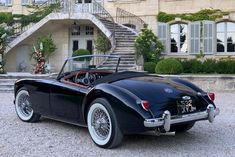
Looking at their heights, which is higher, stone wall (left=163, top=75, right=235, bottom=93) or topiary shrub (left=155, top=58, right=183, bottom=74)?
topiary shrub (left=155, top=58, right=183, bottom=74)

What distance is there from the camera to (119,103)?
538 centimetres

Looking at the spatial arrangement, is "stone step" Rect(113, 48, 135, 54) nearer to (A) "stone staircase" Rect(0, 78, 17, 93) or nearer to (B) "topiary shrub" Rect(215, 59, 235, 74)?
(B) "topiary shrub" Rect(215, 59, 235, 74)

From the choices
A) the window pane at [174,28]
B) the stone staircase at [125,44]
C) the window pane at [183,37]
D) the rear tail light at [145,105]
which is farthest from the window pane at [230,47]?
the rear tail light at [145,105]

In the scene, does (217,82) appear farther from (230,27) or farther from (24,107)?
(24,107)

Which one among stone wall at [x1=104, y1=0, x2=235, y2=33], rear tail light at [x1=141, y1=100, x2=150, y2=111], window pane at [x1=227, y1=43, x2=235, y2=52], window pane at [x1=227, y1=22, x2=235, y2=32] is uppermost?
stone wall at [x1=104, y1=0, x2=235, y2=33]

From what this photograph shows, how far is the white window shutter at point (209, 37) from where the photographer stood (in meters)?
20.1

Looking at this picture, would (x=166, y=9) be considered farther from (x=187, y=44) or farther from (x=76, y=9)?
(x=76, y=9)

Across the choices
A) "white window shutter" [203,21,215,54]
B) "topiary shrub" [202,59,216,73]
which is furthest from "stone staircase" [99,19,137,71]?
"white window shutter" [203,21,215,54]

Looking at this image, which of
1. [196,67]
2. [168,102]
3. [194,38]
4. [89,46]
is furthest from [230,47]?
[168,102]

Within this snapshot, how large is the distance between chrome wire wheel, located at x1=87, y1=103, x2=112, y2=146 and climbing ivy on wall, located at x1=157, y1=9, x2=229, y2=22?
1569 cm

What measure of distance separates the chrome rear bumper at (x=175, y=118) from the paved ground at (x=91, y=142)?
407 millimetres

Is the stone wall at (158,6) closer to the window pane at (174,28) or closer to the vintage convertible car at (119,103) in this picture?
the window pane at (174,28)

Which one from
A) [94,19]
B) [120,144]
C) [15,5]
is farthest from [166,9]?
[120,144]

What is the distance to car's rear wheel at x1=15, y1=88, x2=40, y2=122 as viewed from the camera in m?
7.46
